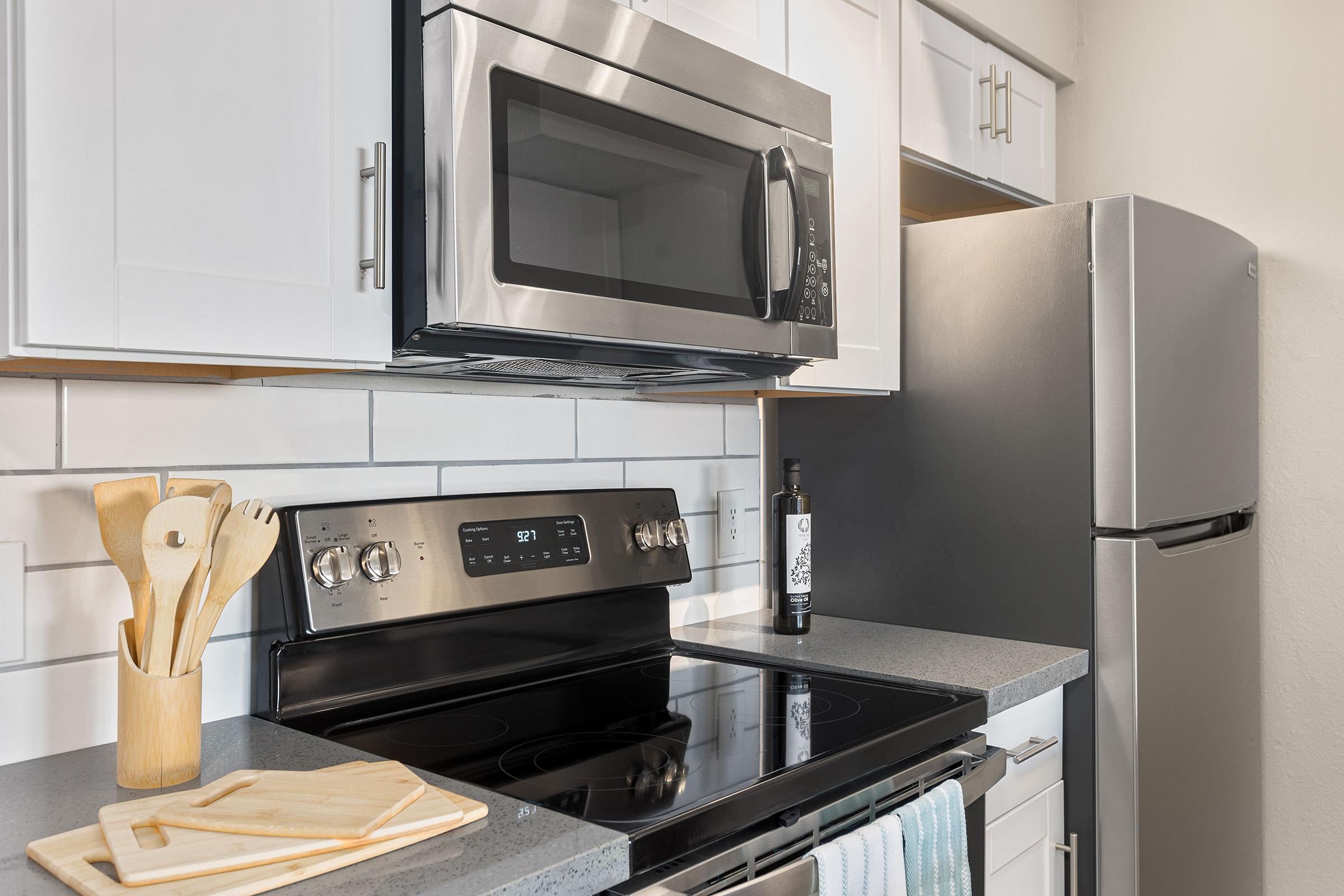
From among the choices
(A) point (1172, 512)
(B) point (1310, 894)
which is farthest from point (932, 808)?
(B) point (1310, 894)

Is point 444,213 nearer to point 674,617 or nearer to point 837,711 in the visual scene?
point 837,711

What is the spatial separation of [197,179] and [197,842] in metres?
0.57

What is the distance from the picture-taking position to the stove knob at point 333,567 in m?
1.22

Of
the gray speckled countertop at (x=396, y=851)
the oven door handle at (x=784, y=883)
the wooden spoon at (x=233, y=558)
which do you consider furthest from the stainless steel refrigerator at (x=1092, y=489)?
the wooden spoon at (x=233, y=558)

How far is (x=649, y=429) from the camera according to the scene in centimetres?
180

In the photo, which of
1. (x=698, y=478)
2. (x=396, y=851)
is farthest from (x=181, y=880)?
(x=698, y=478)

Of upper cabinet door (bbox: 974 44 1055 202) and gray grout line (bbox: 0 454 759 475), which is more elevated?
upper cabinet door (bbox: 974 44 1055 202)

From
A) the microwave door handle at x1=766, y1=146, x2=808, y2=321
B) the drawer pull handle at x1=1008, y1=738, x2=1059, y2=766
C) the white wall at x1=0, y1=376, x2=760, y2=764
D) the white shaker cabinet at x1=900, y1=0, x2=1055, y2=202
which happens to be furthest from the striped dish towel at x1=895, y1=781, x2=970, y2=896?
the white shaker cabinet at x1=900, y1=0, x2=1055, y2=202

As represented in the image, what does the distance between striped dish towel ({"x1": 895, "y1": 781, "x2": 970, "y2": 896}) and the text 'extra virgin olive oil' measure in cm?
55

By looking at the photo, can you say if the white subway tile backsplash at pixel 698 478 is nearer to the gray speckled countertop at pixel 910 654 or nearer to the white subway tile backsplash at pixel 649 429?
the white subway tile backsplash at pixel 649 429

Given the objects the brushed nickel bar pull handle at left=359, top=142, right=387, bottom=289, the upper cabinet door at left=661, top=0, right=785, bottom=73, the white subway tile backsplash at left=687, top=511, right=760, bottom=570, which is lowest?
the white subway tile backsplash at left=687, top=511, right=760, bottom=570

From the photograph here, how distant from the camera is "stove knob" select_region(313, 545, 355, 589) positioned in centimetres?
122

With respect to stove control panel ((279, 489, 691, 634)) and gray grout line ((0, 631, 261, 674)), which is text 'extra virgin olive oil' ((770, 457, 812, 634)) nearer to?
stove control panel ((279, 489, 691, 634))

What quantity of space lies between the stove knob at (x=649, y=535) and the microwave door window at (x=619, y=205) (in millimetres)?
452
